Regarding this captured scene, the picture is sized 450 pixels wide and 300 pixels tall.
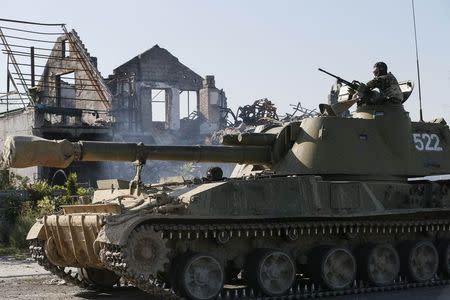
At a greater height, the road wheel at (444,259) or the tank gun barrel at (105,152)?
the tank gun barrel at (105,152)

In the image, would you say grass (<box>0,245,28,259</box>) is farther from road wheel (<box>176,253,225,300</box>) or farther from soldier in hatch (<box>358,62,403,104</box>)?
soldier in hatch (<box>358,62,403,104</box>)

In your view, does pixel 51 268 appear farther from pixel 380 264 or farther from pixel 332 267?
pixel 380 264

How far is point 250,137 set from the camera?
13.7 m

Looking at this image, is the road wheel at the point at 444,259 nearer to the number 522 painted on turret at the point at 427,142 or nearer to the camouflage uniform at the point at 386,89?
the number 522 painted on turret at the point at 427,142

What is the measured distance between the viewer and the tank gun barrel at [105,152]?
36.4ft

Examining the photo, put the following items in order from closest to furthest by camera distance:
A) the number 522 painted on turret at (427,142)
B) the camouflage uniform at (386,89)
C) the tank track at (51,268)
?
the tank track at (51,268)
the camouflage uniform at (386,89)
the number 522 painted on turret at (427,142)

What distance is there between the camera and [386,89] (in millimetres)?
14492

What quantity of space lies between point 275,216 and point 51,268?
13.5 ft

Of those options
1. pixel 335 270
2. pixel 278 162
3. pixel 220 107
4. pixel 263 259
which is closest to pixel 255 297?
pixel 263 259

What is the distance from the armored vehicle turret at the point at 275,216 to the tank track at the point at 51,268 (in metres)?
0.02

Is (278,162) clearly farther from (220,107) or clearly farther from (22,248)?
(220,107)

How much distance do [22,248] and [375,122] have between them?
10812 millimetres

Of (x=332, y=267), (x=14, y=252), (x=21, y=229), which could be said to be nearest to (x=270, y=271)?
(x=332, y=267)

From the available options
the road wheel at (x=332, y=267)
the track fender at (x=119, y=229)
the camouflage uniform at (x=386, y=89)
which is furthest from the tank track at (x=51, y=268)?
the camouflage uniform at (x=386, y=89)
